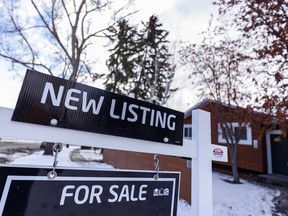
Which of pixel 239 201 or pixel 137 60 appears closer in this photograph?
pixel 239 201

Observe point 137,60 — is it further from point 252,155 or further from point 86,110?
point 86,110

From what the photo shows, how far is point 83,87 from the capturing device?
2.76 ft

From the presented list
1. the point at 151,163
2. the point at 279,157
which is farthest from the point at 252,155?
the point at 151,163

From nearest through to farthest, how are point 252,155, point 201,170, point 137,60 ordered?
point 201,170, point 252,155, point 137,60

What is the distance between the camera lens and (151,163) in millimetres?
6816

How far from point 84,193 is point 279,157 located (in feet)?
35.8

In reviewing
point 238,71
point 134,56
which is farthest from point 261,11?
point 134,56

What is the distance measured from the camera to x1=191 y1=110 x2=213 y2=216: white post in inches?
46.5

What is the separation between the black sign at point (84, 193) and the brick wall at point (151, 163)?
434cm

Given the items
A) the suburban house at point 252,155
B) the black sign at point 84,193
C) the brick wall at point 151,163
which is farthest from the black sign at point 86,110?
the suburban house at point 252,155

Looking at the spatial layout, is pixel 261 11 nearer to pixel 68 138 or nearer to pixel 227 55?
pixel 227 55

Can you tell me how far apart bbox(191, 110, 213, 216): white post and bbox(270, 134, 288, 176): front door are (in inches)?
369

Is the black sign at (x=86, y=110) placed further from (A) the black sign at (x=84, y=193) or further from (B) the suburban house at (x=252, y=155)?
(B) the suburban house at (x=252, y=155)

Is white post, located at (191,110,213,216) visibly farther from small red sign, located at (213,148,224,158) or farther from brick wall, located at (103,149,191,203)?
brick wall, located at (103,149,191,203)
